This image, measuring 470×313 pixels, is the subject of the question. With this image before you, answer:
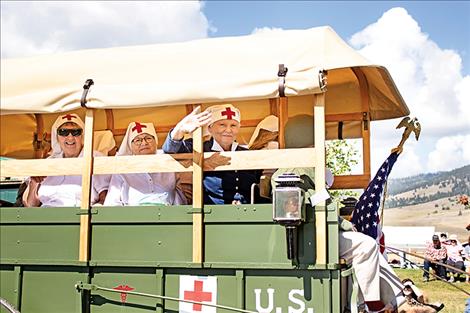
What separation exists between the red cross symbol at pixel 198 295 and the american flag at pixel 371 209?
1613 millimetres

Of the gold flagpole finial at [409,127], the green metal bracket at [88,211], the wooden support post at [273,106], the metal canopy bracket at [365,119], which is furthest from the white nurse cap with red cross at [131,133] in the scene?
the gold flagpole finial at [409,127]

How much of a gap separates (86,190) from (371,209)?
2.44 m

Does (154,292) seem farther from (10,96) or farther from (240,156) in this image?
(10,96)

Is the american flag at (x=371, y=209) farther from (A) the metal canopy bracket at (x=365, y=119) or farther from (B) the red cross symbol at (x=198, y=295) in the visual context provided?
(B) the red cross symbol at (x=198, y=295)

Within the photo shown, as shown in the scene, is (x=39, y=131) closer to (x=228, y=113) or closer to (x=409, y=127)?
(x=228, y=113)

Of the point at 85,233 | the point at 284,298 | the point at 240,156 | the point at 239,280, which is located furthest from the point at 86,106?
the point at 284,298

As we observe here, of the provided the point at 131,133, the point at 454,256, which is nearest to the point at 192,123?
the point at 131,133

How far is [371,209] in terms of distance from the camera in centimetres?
531

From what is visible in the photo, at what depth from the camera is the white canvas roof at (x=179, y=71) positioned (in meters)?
4.45

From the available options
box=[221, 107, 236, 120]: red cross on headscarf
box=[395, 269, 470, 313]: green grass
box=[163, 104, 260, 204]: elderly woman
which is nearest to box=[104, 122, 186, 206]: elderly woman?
box=[163, 104, 260, 204]: elderly woman

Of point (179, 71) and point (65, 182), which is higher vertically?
point (179, 71)

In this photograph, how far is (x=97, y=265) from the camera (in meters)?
4.70

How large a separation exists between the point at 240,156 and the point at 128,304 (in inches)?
56.0

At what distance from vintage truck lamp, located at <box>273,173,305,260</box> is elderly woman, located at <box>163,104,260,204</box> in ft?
2.41
